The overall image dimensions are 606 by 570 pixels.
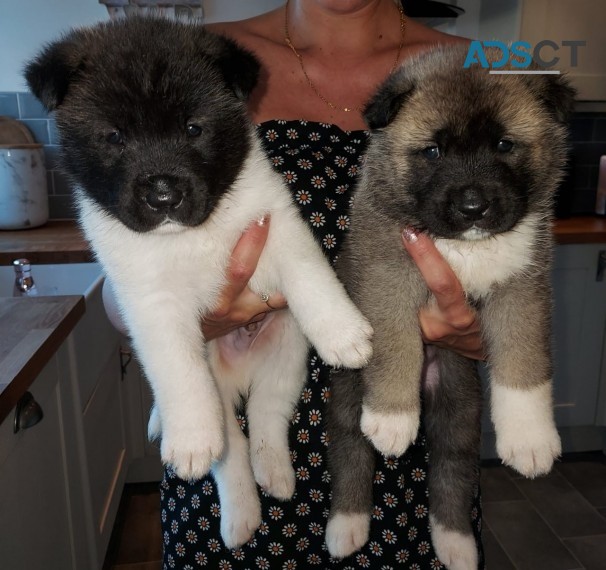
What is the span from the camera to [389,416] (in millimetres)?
1220

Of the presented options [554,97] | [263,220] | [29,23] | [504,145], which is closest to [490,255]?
[504,145]

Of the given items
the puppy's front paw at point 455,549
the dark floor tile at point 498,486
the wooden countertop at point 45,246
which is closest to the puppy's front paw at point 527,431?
the puppy's front paw at point 455,549

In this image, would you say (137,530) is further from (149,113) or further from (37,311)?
(149,113)

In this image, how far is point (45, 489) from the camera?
1.77 m

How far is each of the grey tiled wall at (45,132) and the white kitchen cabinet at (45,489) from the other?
1.58 meters

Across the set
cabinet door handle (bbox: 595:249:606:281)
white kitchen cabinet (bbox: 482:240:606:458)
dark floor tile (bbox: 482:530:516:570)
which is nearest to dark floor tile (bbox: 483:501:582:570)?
dark floor tile (bbox: 482:530:516:570)

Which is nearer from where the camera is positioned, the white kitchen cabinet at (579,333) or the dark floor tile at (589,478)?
the white kitchen cabinet at (579,333)

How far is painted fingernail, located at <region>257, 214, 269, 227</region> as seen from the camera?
1287 millimetres

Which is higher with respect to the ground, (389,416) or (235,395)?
(389,416)

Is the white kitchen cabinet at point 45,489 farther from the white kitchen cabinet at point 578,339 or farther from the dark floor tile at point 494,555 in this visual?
the white kitchen cabinet at point 578,339

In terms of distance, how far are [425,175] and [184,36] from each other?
0.54 m

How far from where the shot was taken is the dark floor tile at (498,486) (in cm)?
335

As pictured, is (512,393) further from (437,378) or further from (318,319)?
(318,319)

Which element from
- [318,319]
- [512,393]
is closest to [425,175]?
[318,319]
